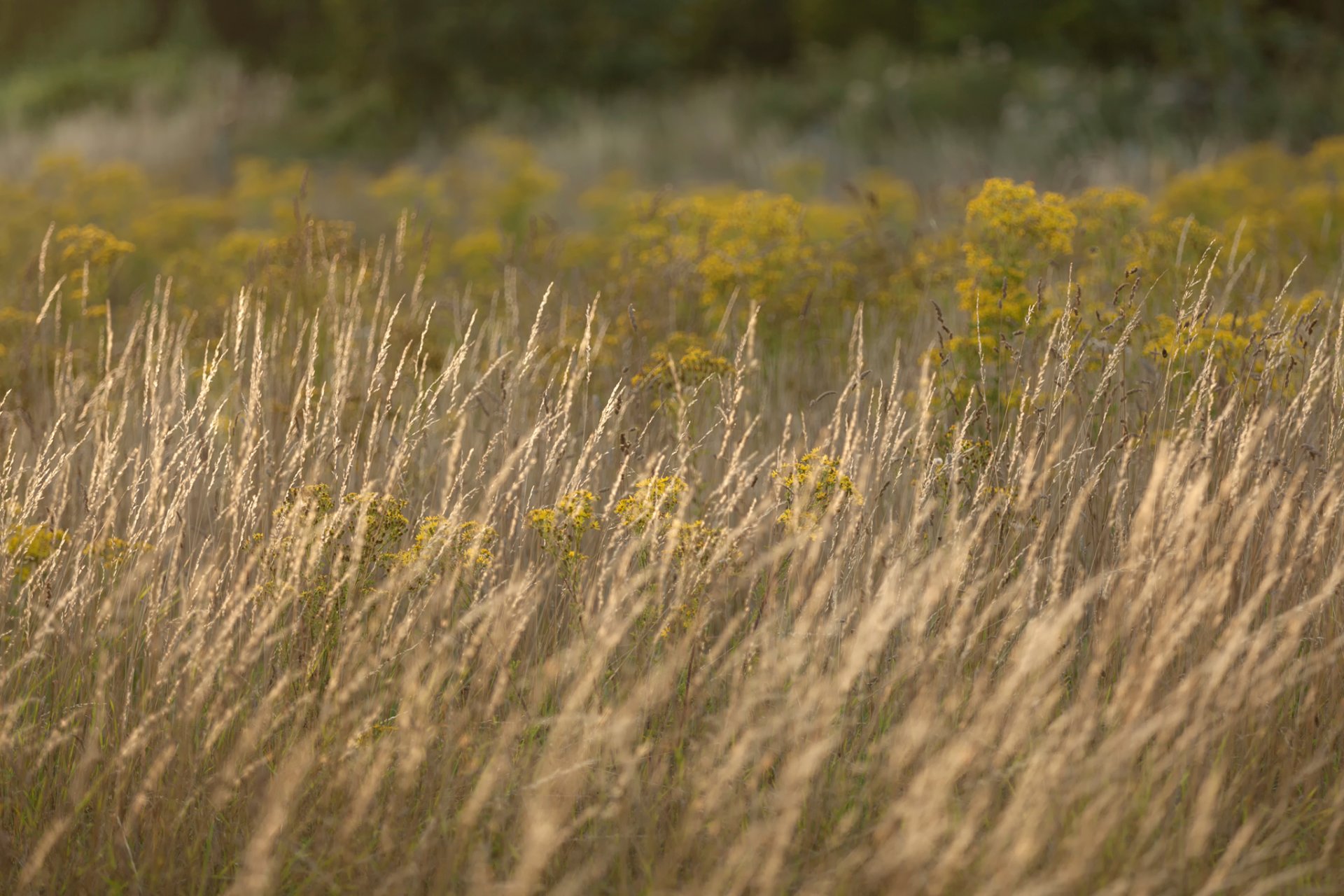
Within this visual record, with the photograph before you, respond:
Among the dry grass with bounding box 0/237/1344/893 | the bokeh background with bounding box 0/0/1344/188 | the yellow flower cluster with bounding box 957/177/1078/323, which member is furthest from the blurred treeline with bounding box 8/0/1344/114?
the dry grass with bounding box 0/237/1344/893

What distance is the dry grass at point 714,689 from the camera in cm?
212

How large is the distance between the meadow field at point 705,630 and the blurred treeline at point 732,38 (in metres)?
12.3

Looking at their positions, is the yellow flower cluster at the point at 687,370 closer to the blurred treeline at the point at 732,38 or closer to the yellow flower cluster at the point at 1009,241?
the yellow flower cluster at the point at 1009,241

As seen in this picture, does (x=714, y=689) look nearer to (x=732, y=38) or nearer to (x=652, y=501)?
(x=652, y=501)

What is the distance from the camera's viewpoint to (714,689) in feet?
8.50

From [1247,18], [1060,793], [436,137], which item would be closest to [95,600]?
[1060,793]

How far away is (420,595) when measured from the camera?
9.47ft

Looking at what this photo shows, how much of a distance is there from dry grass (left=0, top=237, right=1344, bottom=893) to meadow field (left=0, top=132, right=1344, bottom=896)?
0.02 metres

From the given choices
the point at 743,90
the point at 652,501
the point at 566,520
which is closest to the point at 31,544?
the point at 566,520

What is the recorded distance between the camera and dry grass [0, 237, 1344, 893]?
2.12 m

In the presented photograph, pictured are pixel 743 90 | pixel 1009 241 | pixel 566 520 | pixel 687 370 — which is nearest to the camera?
pixel 566 520

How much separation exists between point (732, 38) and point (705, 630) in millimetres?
20301

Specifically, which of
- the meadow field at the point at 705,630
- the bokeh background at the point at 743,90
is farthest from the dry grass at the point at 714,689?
the bokeh background at the point at 743,90

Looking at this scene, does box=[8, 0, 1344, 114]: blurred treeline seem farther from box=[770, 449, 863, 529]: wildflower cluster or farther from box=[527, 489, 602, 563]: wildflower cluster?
box=[527, 489, 602, 563]: wildflower cluster
